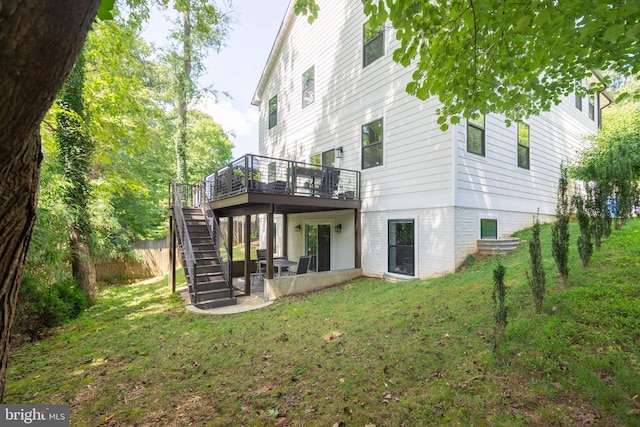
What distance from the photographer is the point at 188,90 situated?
1725cm

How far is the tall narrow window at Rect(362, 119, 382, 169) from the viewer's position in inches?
386

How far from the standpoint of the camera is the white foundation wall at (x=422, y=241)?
7.90 metres

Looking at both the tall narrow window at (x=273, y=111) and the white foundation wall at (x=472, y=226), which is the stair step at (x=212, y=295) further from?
the tall narrow window at (x=273, y=111)

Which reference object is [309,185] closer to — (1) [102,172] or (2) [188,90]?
(1) [102,172]

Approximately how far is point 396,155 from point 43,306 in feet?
32.7

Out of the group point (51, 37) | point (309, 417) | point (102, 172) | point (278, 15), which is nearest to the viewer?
point (51, 37)

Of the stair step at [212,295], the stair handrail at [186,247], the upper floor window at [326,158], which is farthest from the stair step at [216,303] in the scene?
the upper floor window at [326,158]

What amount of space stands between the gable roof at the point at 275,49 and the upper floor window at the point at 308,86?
3.03 metres

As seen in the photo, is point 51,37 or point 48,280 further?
point 48,280

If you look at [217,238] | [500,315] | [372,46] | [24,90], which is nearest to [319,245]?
[217,238]

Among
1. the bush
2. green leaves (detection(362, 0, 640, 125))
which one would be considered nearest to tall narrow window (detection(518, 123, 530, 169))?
green leaves (detection(362, 0, 640, 125))

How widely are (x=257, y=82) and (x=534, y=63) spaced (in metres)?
15.2

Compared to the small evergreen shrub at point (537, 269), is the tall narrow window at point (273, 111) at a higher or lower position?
higher

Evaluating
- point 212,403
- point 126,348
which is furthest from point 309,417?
point 126,348
